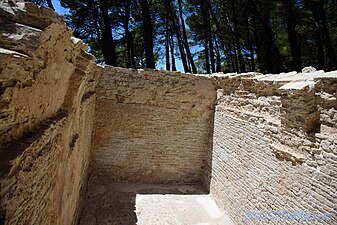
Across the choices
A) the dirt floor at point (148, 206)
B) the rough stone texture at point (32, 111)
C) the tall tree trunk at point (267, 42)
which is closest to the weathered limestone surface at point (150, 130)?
the rough stone texture at point (32, 111)

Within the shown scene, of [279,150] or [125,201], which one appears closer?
[279,150]

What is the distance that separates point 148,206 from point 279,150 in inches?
133

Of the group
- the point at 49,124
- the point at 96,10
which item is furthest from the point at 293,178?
the point at 96,10

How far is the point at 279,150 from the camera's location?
3.96m

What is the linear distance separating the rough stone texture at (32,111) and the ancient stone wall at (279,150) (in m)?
3.37

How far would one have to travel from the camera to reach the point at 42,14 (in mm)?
2146

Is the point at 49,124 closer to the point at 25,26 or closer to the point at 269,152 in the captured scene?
the point at 25,26

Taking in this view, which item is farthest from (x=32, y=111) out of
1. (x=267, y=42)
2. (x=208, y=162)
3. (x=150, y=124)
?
(x=267, y=42)

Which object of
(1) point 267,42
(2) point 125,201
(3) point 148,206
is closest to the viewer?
(3) point 148,206

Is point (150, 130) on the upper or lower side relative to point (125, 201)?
upper

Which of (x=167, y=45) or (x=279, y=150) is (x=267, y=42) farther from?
(x=279, y=150)

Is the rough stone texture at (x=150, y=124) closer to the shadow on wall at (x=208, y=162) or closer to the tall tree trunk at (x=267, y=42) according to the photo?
the shadow on wall at (x=208, y=162)

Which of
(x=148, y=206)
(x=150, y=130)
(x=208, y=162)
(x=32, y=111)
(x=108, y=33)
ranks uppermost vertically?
(x=108, y=33)

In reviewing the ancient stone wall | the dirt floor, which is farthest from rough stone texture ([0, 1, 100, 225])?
the ancient stone wall
